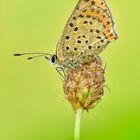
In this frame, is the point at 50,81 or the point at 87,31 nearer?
the point at 87,31

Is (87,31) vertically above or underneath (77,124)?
above

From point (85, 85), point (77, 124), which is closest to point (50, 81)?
point (85, 85)

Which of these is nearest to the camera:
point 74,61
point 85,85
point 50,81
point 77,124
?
point 77,124

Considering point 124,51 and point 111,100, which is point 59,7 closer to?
point 124,51

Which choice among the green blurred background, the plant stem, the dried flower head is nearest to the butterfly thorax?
the dried flower head

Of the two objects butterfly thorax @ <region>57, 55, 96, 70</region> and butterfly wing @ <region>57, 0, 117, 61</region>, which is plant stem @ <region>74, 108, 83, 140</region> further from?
butterfly wing @ <region>57, 0, 117, 61</region>

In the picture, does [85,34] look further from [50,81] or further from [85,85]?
[50,81]
